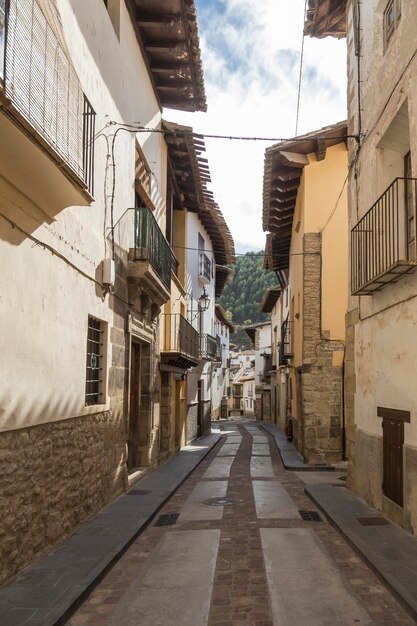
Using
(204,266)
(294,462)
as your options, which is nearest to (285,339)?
(204,266)

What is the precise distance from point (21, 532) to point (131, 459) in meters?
6.71

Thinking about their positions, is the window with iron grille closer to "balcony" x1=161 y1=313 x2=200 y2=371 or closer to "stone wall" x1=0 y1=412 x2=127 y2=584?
"stone wall" x1=0 y1=412 x2=127 y2=584

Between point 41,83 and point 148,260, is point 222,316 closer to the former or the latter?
point 148,260

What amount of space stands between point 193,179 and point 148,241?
6397 millimetres

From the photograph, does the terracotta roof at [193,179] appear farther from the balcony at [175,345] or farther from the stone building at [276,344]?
the stone building at [276,344]

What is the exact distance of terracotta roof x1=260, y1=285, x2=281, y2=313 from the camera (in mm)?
30497

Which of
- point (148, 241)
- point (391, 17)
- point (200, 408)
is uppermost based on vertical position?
point (391, 17)

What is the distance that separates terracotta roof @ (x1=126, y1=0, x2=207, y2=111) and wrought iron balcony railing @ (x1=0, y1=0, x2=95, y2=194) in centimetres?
546

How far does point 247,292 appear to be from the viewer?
6838cm

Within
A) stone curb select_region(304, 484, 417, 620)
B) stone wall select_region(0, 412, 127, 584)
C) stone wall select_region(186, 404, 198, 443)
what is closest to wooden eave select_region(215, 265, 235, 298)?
stone wall select_region(186, 404, 198, 443)

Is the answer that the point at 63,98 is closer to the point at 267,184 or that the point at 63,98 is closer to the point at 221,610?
the point at 221,610

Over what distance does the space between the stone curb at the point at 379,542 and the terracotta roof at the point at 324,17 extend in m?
9.24

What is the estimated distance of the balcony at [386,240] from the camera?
305 inches

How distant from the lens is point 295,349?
60.9 feet
